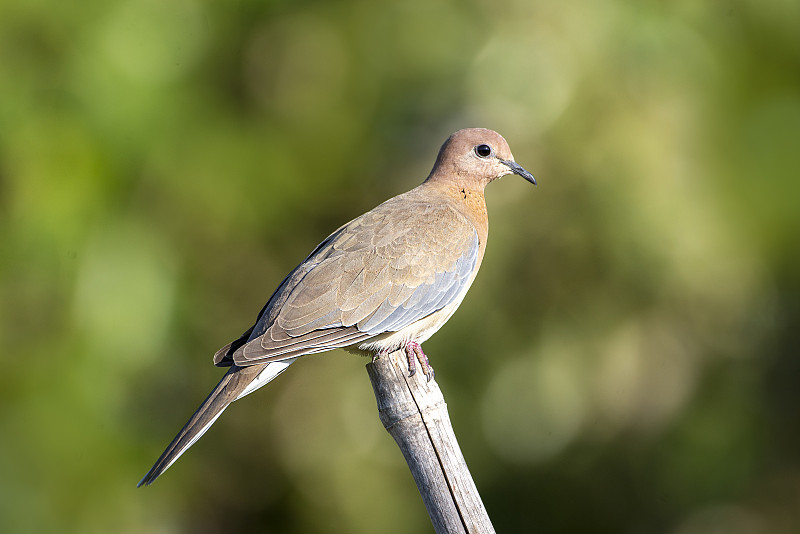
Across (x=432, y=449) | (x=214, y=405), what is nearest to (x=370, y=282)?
(x=214, y=405)

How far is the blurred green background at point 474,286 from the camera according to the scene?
6.86 meters

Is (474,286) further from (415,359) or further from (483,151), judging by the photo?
(415,359)

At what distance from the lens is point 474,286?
6953 mm

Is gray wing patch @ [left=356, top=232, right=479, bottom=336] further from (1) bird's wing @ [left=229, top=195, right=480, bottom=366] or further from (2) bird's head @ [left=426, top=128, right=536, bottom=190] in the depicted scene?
(2) bird's head @ [left=426, top=128, right=536, bottom=190]

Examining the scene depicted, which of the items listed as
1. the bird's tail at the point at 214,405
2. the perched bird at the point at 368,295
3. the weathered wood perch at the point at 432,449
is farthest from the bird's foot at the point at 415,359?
the bird's tail at the point at 214,405

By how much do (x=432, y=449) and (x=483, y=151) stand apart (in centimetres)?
217

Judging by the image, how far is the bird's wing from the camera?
4137 mm

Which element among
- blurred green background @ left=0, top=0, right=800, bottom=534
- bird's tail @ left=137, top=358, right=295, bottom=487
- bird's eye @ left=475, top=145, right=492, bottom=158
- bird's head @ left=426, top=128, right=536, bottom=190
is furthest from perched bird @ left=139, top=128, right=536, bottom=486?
blurred green background @ left=0, top=0, right=800, bottom=534

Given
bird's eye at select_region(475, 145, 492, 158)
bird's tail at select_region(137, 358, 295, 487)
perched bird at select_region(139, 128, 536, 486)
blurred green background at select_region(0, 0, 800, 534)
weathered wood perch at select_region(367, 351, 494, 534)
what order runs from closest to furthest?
weathered wood perch at select_region(367, 351, 494, 534)
bird's tail at select_region(137, 358, 295, 487)
perched bird at select_region(139, 128, 536, 486)
bird's eye at select_region(475, 145, 492, 158)
blurred green background at select_region(0, 0, 800, 534)

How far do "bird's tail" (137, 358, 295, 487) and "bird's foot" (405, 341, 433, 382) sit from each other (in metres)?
0.59

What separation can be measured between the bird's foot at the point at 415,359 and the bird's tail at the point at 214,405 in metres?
0.59

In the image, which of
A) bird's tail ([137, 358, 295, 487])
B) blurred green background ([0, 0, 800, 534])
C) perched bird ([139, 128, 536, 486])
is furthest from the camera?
blurred green background ([0, 0, 800, 534])

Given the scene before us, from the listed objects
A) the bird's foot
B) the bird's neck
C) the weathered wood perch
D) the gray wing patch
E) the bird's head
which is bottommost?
the weathered wood perch

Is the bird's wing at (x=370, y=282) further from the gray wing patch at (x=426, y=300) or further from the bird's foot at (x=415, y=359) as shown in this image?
the bird's foot at (x=415, y=359)
